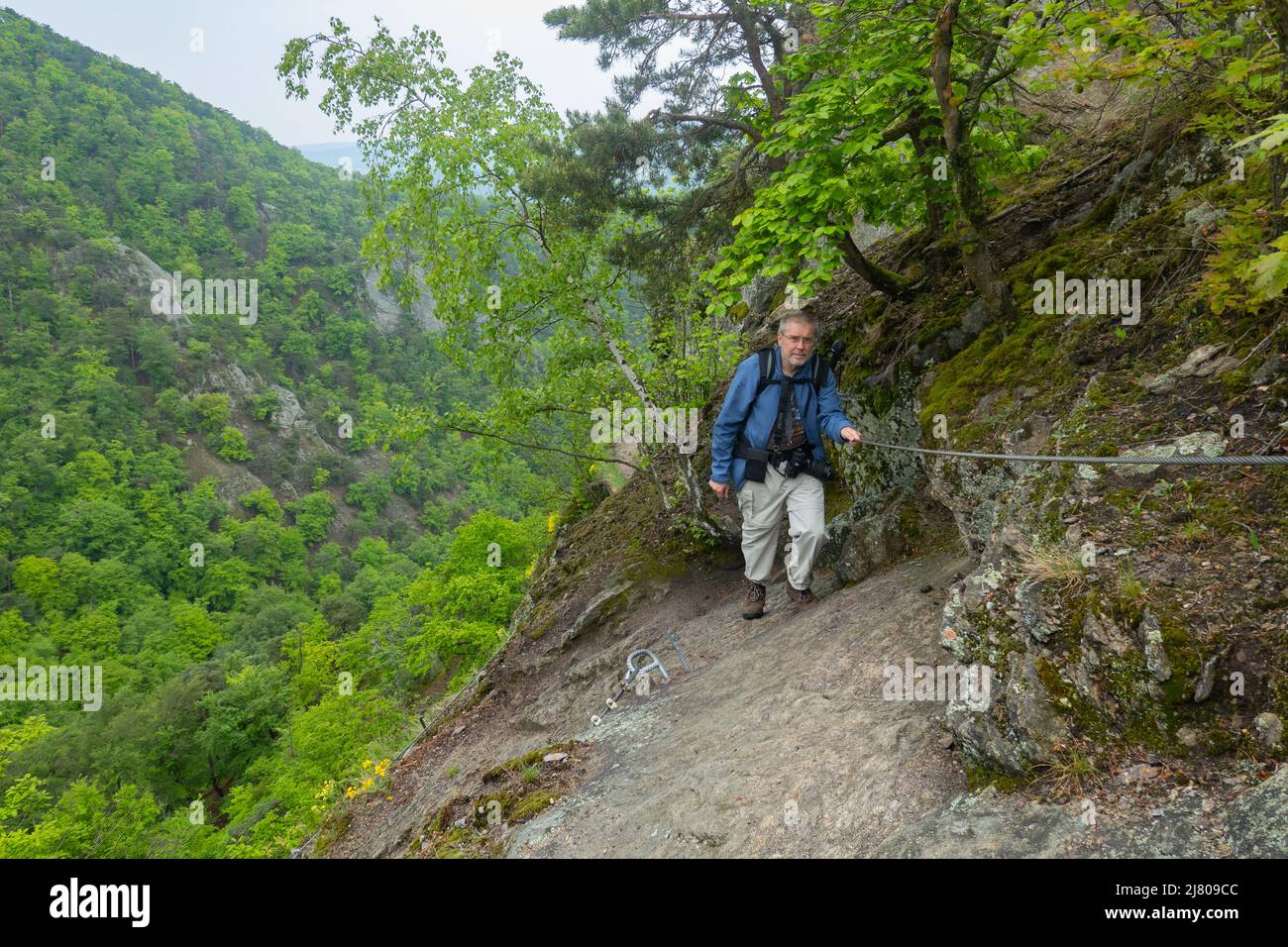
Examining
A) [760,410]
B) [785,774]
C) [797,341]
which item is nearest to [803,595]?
[760,410]

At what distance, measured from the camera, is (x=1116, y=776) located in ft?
8.66

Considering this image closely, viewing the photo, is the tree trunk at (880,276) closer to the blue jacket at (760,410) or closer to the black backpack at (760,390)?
the black backpack at (760,390)

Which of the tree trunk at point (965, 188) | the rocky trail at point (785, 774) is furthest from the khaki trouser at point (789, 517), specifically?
the tree trunk at point (965, 188)

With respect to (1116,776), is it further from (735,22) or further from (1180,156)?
(735,22)

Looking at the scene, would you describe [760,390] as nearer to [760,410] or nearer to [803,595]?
[760,410]

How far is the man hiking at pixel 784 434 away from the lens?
5.41m

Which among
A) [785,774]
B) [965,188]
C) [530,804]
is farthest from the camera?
[965,188]

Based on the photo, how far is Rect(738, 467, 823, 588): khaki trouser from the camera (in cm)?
569

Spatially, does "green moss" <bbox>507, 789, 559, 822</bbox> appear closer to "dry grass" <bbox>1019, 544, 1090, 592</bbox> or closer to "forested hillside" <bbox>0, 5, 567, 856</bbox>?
"dry grass" <bbox>1019, 544, 1090, 592</bbox>

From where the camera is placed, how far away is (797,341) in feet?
17.2

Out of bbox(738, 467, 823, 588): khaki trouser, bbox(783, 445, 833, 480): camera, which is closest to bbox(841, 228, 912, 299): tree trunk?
bbox(783, 445, 833, 480): camera

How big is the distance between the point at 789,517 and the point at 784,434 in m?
0.75
